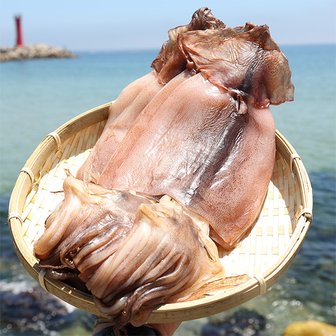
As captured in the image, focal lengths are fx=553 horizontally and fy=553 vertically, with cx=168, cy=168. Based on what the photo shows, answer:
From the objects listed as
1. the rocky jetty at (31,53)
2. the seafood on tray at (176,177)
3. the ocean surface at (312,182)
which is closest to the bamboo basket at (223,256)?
the seafood on tray at (176,177)

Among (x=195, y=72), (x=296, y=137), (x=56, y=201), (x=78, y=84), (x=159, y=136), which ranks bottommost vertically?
(x=78, y=84)

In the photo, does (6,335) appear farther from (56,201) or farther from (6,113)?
(6,113)

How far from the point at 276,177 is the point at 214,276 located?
0.96 metres

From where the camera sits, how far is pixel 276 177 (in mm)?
2875

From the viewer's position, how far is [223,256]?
8.13 feet

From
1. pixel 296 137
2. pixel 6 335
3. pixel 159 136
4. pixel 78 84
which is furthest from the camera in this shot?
pixel 78 84

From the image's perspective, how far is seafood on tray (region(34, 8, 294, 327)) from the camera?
1861 millimetres

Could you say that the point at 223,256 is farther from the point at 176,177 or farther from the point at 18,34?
the point at 18,34

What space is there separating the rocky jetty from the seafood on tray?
59.1 meters

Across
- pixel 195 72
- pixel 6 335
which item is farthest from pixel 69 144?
pixel 6 335

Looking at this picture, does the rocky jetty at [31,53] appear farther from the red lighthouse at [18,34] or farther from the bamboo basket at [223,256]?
the bamboo basket at [223,256]

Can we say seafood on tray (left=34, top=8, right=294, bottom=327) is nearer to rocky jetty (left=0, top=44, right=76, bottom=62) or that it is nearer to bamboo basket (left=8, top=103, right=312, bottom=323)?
bamboo basket (left=8, top=103, right=312, bottom=323)

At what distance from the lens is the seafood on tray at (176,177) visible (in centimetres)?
186

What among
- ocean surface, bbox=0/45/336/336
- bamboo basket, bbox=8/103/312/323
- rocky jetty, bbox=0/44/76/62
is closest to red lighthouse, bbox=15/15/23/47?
rocky jetty, bbox=0/44/76/62
